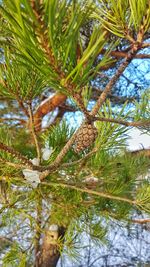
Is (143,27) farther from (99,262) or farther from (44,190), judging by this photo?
(99,262)

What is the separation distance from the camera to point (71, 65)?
188 millimetres

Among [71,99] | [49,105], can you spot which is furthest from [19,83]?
[49,105]

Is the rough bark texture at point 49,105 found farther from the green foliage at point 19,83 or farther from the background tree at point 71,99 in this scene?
the green foliage at point 19,83

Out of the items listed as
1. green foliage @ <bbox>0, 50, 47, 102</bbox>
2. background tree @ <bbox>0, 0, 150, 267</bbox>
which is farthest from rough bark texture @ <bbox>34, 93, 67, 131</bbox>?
green foliage @ <bbox>0, 50, 47, 102</bbox>

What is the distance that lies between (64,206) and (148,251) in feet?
3.57

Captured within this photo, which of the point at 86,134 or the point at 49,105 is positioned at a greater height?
the point at 49,105

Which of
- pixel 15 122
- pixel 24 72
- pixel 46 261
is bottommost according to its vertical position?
pixel 46 261

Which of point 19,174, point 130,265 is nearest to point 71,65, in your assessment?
point 19,174

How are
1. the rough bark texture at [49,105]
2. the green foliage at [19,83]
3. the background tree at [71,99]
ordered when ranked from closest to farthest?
the background tree at [71,99] < the green foliage at [19,83] < the rough bark texture at [49,105]

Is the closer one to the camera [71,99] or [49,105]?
[71,99]

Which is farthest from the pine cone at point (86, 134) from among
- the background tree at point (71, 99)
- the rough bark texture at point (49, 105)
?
the rough bark texture at point (49, 105)

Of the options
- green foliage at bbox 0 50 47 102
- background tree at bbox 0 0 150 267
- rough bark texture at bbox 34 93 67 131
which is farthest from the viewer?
rough bark texture at bbox 34 93 67 131

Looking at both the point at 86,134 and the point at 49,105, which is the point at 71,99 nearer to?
the point at 86,134

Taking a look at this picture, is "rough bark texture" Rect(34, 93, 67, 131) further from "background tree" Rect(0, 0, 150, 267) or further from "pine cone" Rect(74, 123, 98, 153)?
"pine cone" Rect(74, 123, 98, 153)
